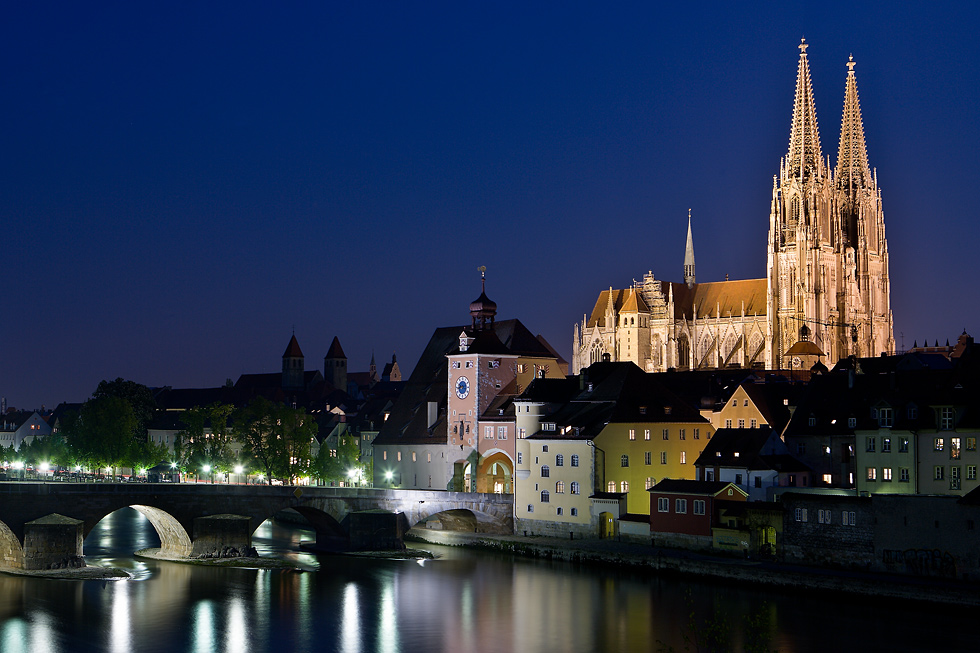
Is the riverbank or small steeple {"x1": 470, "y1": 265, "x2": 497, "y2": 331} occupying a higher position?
small steeple {"x1": 470, "y1": 265, "x2": 497, "y2": 331}

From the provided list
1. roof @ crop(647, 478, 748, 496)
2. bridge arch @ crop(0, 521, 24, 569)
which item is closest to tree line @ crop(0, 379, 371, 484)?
bridge arch @ crop(0, 521, 24, 569)

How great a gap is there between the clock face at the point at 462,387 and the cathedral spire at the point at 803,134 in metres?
77.1

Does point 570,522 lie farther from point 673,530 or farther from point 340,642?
point 340,642

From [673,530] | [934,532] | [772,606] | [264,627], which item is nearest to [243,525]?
[264,627]

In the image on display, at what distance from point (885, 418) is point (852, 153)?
325ft

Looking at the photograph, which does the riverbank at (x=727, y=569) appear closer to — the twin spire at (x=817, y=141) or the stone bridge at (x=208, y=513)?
the stone bridge at (x=208, y=513)

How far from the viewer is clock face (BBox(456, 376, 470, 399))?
9094 cm

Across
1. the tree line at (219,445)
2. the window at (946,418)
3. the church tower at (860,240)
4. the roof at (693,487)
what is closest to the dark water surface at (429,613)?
the roof at (693,487)

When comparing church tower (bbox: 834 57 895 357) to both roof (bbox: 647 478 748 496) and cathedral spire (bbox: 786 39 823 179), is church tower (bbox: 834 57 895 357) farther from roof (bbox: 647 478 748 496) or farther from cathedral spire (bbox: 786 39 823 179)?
roof (bbox: 647 478 748 496)

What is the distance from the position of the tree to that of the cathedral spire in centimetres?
8022

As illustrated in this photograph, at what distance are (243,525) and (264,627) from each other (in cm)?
1802

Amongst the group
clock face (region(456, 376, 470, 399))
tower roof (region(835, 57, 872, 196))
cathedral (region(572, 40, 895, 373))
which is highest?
tower roof (region(835, 57, 872, 196))

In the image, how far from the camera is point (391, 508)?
78.6 meters

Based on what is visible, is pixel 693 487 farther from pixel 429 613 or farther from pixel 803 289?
pixel 803 289
